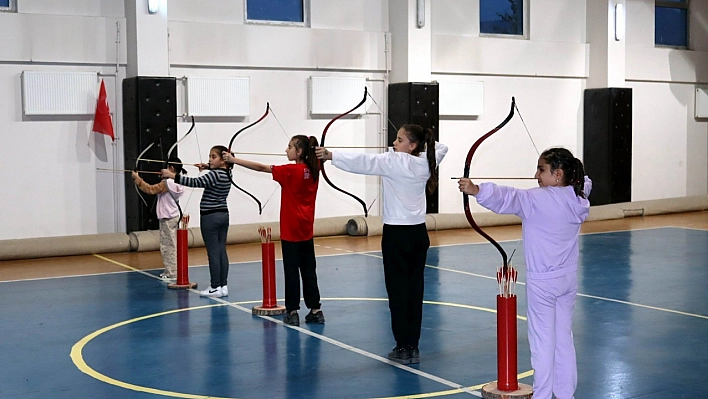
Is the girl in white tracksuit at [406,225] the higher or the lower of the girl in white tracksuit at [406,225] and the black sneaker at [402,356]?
the higher

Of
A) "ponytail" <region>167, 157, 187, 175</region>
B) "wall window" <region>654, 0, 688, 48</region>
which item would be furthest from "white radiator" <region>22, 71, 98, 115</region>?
"wall window" <region>654, 0, 688, 48</region>

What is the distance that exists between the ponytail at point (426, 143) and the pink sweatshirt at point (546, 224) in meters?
1.41

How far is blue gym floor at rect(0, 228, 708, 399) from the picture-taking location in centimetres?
582

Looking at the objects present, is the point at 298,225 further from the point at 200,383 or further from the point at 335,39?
the point at 335,39

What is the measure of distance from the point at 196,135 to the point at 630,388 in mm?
9698

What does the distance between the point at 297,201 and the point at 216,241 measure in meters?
1.79

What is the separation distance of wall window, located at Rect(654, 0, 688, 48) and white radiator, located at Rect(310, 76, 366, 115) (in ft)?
24.5

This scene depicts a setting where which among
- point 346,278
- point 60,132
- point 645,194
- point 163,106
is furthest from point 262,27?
point 645,194

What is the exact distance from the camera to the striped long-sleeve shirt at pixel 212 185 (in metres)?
8.74

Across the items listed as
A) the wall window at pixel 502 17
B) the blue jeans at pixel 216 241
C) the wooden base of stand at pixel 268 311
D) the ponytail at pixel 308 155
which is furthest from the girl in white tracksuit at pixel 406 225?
the wall window at pixel 502 17

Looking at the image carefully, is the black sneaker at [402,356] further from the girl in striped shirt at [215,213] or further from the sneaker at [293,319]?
the girl in striped shirt at [215,213]

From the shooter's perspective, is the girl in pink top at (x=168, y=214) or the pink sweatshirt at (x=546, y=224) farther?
the girl in pink top at (x=168, y=214)

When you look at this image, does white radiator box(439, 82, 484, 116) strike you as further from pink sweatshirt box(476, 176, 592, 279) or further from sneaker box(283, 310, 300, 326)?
pink sweatshirt box(476, 176, 592, 279)

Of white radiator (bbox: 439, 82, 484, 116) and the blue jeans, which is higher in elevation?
white radiator (bbox: 439, 82, 484, 116)
